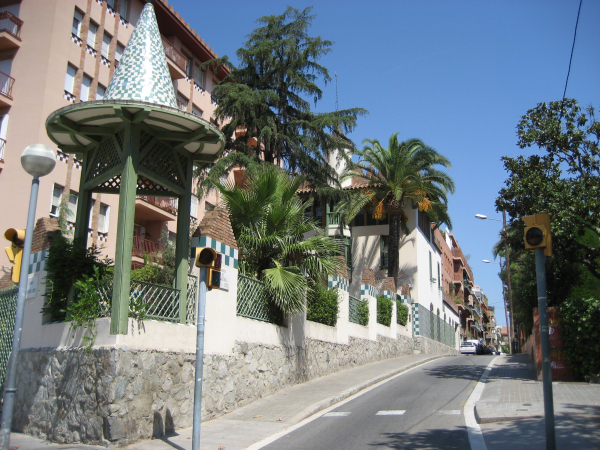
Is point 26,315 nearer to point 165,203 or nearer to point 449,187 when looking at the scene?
point 165,203

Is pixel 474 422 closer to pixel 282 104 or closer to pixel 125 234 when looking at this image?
pixel 125 234

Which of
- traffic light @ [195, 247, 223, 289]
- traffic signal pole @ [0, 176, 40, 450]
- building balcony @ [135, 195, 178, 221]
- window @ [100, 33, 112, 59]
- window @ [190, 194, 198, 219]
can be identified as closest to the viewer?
traffic signal pole @ [0, 176, 40, 450]

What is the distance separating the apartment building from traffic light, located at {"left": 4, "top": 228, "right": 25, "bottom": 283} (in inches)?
464

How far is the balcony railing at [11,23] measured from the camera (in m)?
23.2

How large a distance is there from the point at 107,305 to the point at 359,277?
88.1 feet

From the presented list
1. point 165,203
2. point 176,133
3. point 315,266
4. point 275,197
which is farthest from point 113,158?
point 165,203

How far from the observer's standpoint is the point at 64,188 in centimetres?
2327

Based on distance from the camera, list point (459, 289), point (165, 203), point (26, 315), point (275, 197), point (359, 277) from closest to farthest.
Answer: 1. point (26, 315)
2. point (275, 197)
3. point (165, 203)
4. point (359, 277)
5. point (459, 289)

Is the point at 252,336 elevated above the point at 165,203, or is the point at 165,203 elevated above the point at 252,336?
the point at 165,203

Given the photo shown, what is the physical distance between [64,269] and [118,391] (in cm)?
262

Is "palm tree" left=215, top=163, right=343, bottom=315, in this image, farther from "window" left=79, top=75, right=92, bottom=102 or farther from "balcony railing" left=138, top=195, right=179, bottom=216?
"balcony railing" left=138, top=195, right=179, bottom=216

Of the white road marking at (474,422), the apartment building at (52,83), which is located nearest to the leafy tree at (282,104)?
the apartment building at (52,83)

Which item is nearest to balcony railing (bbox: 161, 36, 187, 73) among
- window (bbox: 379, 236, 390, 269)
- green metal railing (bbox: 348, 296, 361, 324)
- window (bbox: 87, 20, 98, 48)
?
window (bbox: 87, 20, 98, 48)

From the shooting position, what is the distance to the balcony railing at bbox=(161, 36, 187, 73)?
97.9ft
